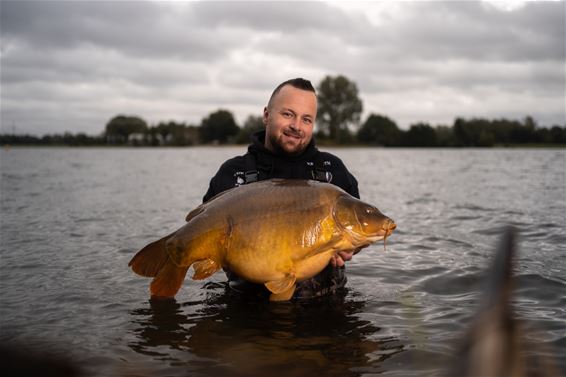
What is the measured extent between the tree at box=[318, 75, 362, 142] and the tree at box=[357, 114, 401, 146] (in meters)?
7.10

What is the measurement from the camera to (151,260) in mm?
4332

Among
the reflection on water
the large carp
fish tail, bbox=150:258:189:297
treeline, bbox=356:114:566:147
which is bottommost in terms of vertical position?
the reflection on water

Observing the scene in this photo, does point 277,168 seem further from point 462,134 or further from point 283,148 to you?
point 462,134

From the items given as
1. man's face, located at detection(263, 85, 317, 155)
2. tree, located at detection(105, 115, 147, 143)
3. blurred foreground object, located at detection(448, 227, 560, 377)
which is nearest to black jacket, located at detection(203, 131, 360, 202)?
man's face, located at detection(263, 85, 317, 155)

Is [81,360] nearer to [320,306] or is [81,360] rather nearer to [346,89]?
[320,306]

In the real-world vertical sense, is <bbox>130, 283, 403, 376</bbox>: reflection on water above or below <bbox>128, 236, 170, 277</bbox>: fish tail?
below

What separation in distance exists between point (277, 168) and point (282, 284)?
1.77 meters

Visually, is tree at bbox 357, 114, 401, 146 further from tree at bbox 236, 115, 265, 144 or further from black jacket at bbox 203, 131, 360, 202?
black jacket at bbox 203, 131, 360, 202

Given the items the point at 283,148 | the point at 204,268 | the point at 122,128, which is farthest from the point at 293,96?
the point at 122,128

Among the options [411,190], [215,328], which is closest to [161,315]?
[215,328]

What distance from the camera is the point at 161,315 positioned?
5.41m

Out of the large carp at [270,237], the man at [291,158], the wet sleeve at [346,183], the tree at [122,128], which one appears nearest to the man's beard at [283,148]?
the man at [291,158]

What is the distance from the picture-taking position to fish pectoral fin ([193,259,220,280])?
4188 millimetres

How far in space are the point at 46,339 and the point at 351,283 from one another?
3644 millimetres
